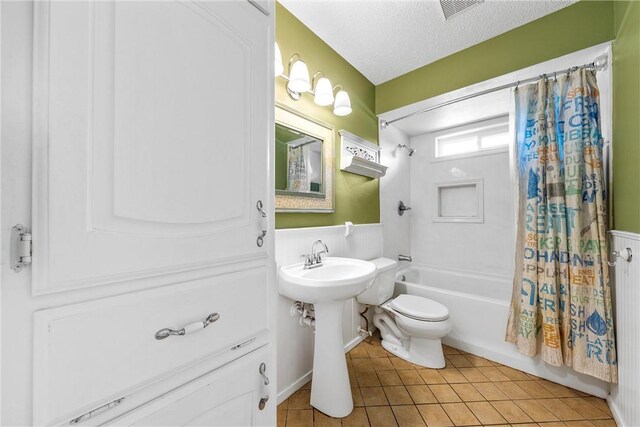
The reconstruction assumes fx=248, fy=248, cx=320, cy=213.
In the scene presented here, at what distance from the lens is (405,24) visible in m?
1.74

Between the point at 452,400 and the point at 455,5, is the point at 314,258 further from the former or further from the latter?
the point at 455,5

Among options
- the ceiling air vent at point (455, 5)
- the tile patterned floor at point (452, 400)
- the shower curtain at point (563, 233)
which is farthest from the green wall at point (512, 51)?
the tile patterned floor at point (452, 400)

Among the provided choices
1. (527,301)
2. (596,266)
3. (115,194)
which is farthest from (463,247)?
(115,194)

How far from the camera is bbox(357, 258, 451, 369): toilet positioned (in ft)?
5.84

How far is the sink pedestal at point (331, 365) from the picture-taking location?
1384 millimetres

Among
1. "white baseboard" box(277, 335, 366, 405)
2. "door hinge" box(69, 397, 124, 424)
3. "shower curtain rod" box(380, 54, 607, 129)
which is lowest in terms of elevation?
"white baseboard" box(277, 335, 366, 405)

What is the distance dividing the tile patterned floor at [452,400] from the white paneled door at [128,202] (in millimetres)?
950

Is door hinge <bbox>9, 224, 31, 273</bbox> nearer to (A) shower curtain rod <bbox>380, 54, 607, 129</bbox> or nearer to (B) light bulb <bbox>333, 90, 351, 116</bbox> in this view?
(B) light bulb <bbox>333, 90, 351, 116</bbox>

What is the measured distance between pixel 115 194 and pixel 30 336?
0.82ft

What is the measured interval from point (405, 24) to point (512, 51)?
81 centimetres

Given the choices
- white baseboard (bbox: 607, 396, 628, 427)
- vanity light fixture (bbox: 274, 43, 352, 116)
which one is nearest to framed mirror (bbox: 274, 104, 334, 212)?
vanity light fixture (bbox: 274, 43, 352, 116)

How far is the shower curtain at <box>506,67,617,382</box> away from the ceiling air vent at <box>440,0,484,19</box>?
686 millimetres

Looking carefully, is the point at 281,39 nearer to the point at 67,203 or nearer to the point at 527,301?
the point at 67,203

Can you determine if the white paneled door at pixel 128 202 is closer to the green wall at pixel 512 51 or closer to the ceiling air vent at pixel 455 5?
the ceiling air vent at pixel 455 5
